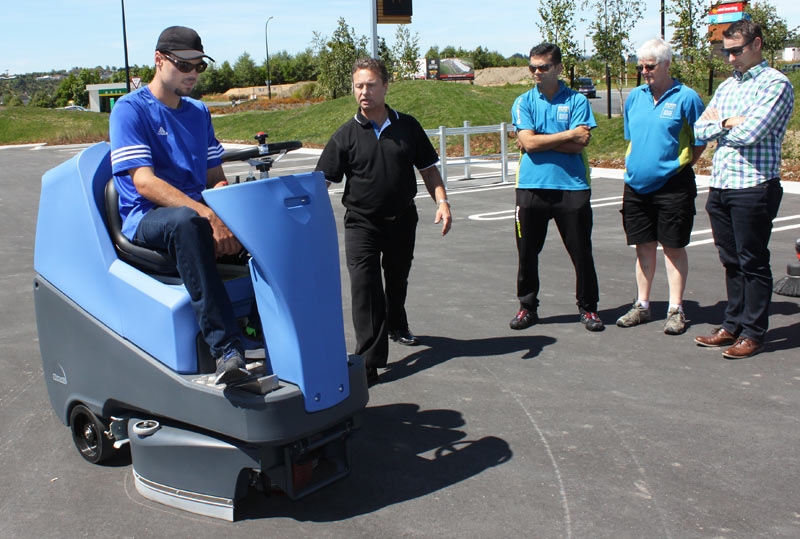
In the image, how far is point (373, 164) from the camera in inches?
191

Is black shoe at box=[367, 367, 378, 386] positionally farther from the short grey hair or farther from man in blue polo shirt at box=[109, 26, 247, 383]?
the short grey hair

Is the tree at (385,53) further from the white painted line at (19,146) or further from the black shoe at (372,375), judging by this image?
the black shoe at (372,375)

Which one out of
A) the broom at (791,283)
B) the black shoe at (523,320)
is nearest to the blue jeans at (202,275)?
the black shoe at (523,320)

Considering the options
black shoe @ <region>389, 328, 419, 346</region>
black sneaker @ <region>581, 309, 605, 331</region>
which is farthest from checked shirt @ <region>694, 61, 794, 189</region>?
black shoe @ <region>389, 328, 419, 346</region>

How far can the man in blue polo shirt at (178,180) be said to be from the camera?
300 centimetres

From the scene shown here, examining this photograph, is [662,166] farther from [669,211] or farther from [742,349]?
[742,349]

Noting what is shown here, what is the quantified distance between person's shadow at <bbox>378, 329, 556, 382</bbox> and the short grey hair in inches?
81.1

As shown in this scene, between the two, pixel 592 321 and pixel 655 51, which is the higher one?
pixel 655 51

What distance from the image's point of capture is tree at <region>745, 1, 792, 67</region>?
34.1 meters

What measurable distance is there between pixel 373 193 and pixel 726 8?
2015cm

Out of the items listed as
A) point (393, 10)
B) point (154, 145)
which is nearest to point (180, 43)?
point (154, 145)

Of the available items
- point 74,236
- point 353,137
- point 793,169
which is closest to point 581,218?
point 353,137

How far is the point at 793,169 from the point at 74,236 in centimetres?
1449

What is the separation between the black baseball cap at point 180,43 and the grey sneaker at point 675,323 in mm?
3746
